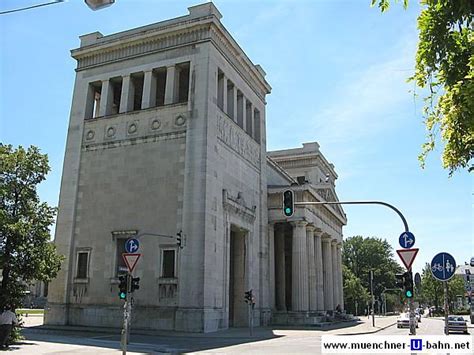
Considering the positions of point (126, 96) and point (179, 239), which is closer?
point (179, 239)

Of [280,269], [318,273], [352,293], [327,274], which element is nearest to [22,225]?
[280,269]

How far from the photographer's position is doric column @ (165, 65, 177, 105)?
117 feet

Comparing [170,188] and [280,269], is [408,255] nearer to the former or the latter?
[170,188]

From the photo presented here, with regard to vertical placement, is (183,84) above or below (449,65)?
above

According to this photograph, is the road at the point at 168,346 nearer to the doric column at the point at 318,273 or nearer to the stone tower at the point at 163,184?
the stone tower at the point at 163,184

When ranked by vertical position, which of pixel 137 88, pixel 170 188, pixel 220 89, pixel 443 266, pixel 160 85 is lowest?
pixel 443 266

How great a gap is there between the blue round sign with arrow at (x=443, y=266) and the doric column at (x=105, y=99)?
3120 centimetres

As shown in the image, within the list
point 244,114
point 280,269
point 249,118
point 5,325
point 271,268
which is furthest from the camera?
point 280,269

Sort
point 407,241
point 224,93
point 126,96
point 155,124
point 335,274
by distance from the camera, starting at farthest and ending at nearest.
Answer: point 335,274 → point 224,93 → point 126,96 → point 155,124 → point 407,241

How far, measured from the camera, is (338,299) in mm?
63031

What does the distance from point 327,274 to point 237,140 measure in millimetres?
25927

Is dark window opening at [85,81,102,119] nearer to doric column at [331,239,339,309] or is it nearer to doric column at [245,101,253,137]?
doric column at [245,101,253,137]

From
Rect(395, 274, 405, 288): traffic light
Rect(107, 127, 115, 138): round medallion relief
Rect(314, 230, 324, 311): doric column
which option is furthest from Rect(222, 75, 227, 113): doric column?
Rect(395, 274, 405, 288): traffic light

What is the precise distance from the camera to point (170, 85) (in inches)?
1411
